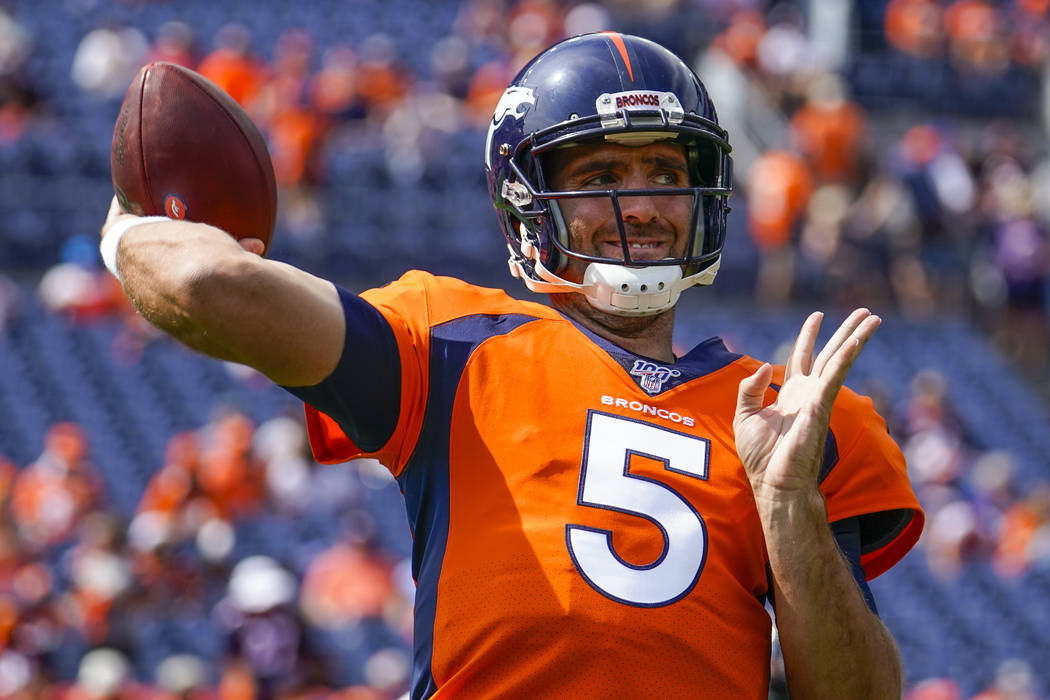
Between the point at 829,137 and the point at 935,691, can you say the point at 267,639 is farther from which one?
the point at 829,137

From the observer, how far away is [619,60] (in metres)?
2.54

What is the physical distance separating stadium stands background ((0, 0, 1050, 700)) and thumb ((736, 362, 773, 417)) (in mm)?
4210

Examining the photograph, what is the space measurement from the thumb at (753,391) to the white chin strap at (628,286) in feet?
0.71

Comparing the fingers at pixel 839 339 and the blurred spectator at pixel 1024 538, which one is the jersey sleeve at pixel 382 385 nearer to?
the fingers at pixel 839 339

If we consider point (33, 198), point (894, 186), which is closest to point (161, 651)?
point (33, 198)

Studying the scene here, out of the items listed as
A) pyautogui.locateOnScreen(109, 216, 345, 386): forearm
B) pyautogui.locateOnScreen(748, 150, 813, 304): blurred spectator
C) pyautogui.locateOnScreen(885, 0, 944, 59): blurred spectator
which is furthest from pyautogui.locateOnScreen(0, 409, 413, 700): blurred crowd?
pyautogui.locateOnScreen(885, 0, 944, 59): blurred spectator

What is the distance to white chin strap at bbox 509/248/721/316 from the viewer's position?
2432mm

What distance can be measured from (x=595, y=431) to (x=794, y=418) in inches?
11.7

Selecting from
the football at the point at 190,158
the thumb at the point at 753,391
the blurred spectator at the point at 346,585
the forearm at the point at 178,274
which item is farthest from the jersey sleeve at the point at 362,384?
the blurred spectator at the point at 346,585

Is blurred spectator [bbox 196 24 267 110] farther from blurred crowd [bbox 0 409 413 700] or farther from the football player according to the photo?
the football player

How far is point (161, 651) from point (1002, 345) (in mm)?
7043

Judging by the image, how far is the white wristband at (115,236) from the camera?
2.19 m

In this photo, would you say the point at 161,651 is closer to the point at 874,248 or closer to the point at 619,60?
the point at 619,60

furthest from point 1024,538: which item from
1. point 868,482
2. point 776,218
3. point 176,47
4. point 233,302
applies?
point 233,302
